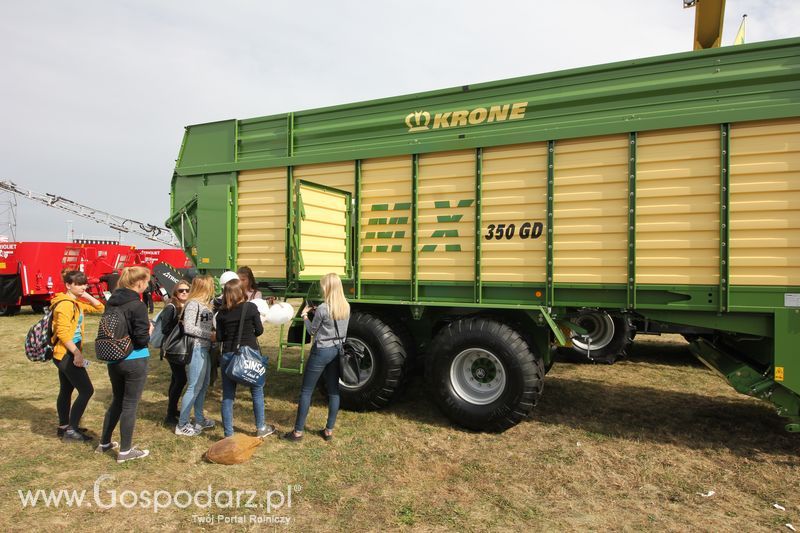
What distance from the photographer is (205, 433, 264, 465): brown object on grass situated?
4488 millimetres

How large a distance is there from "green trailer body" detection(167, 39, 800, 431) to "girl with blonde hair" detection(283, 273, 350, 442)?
2.58ft

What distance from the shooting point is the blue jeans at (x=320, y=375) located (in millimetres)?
4867

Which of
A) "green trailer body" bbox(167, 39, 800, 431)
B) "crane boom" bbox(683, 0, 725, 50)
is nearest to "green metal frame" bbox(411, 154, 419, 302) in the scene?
"green trailer body" bbox(167, 39, 800, 431)

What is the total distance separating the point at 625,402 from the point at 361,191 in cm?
434

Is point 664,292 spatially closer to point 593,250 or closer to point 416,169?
point 593,250

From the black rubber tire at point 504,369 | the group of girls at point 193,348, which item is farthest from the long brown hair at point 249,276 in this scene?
the black rubber tire at point 504,369

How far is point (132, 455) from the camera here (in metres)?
4.49

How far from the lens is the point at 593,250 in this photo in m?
5.08

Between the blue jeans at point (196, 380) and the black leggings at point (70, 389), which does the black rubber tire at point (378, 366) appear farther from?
the black leggings at point (70, 389)

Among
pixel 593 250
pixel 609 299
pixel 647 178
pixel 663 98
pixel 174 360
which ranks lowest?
pixel 174 360

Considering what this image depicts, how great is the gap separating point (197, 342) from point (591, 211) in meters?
4.26

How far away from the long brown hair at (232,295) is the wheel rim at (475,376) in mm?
2356

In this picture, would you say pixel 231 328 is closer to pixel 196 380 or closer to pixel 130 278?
pixel 196 380

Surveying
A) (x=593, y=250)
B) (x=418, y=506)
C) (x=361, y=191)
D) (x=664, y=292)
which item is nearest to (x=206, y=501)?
(x=418, y=506)
